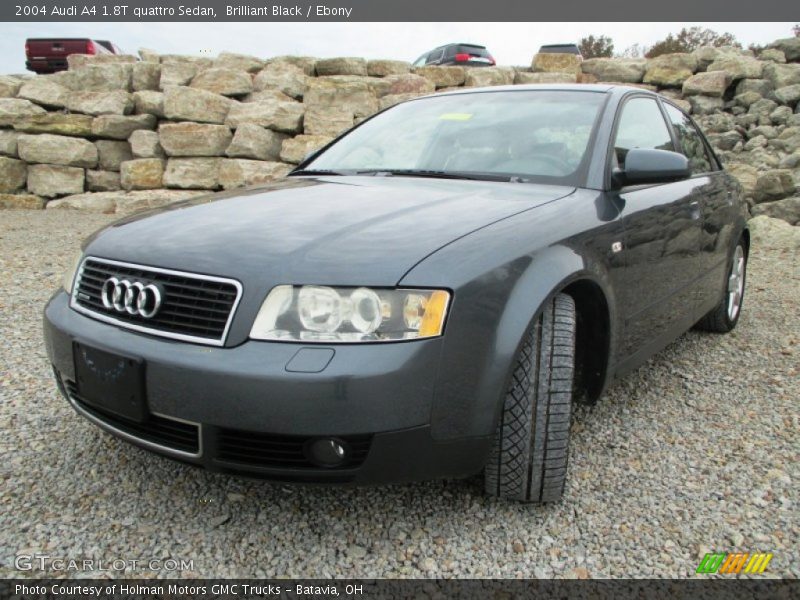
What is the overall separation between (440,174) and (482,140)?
28cm

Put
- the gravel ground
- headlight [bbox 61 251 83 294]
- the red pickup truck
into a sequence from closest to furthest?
the gravel ground → headlight [bbox 61 251 83 294] → the red pickup truck

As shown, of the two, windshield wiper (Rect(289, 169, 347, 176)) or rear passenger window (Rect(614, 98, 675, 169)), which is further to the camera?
windshield wiper (Rect(289, 169, 347, 176))

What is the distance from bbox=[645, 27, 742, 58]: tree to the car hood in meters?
20.3

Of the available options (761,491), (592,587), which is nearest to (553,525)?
(592,587)

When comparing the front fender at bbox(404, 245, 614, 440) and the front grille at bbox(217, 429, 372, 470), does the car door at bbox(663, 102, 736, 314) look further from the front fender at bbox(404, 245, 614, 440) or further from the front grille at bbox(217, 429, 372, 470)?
the front grille at bbox(217, 429, 372, 470)

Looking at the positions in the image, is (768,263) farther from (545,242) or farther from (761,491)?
(545,242)

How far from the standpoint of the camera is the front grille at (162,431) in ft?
5.65

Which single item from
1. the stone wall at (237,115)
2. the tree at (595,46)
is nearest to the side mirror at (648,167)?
the stone wall at (237,115)

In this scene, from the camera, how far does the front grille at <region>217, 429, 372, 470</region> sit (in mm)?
1658

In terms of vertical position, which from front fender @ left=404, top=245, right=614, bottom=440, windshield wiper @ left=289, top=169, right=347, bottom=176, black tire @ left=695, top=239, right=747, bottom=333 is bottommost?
black tire @ left=695, top=239, right=747, bottom=333

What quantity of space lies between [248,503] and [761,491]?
5.63 feet

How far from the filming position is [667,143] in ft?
10.7

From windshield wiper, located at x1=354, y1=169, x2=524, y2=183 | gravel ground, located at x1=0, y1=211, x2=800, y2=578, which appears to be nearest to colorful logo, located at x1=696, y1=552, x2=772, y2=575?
gravel ground, located at x1=0, y1=211, x2=800, y2=578

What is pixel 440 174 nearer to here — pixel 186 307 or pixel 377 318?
pixel 377 318
